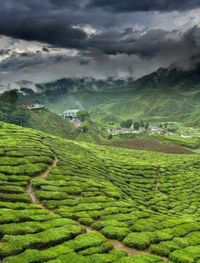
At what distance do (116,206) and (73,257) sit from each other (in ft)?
76.9

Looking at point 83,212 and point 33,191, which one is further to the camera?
point 33,191

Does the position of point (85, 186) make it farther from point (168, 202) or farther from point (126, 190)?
point (168, 202)

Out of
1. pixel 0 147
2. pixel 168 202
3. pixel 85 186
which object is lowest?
pixel 168 202

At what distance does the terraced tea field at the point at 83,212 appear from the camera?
40812 mm

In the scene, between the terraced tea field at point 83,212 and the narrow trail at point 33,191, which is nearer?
the terraced tea field at point 83,212

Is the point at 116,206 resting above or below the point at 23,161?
below

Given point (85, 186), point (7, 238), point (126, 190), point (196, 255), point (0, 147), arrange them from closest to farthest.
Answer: point (7, 238) < point (196, 255) < point (85, 186) < point (0, 147) < point (126, 190)

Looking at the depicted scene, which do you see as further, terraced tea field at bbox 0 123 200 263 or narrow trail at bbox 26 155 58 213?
narrow trail at bbox 26 155 58 213

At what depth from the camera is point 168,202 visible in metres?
83.9

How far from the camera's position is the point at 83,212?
5328 centimetres

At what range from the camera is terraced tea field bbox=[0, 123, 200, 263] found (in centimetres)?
4081

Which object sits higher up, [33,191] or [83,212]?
[33,191]

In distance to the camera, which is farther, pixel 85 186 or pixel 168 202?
pixel 168 202

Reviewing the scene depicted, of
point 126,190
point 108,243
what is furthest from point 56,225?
point 126,190
